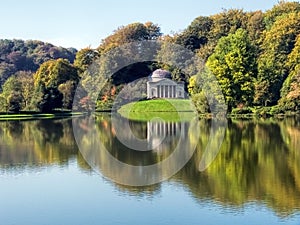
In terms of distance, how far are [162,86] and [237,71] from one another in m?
23.1

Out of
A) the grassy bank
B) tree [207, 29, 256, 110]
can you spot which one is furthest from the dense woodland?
the grassy bank

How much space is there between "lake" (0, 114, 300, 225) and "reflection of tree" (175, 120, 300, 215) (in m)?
0.03

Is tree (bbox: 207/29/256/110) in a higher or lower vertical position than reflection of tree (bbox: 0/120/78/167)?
higher

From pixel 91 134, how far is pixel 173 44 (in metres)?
44.7

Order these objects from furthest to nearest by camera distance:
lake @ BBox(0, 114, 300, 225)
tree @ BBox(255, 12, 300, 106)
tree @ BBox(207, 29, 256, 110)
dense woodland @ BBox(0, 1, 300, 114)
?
tree @ BBox(255, 12, 300, 106) → dense woodland @ BBox(0, 1, 300, 114) → tree @ BBox(207, 29, 256, 110) → lake @ BBox(0, 114, 300, 225)

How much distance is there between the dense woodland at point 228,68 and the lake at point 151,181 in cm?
2009

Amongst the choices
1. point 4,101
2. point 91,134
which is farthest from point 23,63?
point 91,134

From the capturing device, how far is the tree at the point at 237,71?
45500 millimetres

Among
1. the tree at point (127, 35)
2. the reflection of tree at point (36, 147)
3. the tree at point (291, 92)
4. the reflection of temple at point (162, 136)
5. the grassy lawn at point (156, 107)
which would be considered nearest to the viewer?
the reflection of tree at point (36, 147)

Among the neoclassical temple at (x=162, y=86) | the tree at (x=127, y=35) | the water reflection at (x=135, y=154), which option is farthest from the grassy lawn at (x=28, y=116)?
the tree at (x=127, y=35)

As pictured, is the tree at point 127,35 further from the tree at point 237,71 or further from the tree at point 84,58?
the tree at point 237,71

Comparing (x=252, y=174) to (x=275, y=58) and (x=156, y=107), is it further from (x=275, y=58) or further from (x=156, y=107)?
(x=156, y=107)

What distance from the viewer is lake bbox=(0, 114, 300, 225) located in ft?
38.3

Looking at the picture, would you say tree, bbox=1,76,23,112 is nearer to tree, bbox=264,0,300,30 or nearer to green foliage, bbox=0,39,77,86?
tree, bbox=264,0,300,30
